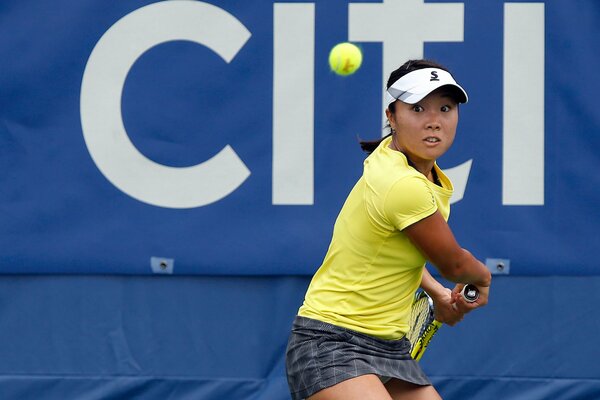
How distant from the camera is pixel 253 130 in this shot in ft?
14.8

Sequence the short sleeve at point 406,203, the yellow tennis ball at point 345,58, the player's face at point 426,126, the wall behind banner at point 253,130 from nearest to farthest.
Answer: the short sleeve at point 406,203
the player's face at point 426,126
the yellow tennis ball at point 345,58
the wall behind banner at point 253,130

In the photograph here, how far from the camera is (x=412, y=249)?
3012 millimetres

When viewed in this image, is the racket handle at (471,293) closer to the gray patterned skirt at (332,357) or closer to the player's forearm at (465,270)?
the player's forearm at (465,270)

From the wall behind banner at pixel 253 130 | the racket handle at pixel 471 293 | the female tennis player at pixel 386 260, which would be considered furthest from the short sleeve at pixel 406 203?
the wall behind banner at pixel 253 130

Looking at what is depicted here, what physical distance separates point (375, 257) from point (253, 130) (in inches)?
64.0

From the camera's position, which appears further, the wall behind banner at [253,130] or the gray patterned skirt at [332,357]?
the wall behind banner at [253,130]

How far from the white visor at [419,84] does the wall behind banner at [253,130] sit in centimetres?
146

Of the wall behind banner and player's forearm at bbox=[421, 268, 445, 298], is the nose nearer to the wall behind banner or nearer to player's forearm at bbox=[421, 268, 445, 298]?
player's forearm at bbox=[421, 268, 445, 298]

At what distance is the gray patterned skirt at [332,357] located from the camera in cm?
297

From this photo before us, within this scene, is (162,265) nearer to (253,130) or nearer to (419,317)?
(253,130)

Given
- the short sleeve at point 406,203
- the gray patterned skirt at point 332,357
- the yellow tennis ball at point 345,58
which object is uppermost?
the yellow tennis ball at point 345,58

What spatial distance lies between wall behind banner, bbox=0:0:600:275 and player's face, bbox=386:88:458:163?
57.3 inches

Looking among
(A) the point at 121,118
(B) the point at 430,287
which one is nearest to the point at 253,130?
(A) the point at 121,118

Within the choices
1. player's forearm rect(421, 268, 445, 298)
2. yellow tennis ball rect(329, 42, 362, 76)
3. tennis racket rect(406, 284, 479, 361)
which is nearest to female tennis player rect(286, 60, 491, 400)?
player's forearm rect(421, 268, 445, 298)
